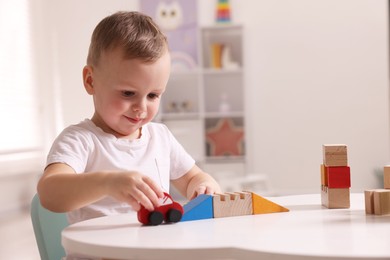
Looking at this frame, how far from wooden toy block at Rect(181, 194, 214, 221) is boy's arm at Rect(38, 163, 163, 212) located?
67mm

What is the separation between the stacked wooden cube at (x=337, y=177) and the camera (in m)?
1.05

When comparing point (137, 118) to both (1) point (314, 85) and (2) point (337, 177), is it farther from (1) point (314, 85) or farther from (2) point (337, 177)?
(1) point (314, 85)

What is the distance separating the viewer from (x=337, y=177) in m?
1.05

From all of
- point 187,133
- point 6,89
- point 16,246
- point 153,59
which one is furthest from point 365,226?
point 187,133

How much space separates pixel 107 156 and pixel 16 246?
2.07 meters

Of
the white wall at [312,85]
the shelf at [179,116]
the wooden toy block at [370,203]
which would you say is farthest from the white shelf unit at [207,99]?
the wooden toy block at [370,203]

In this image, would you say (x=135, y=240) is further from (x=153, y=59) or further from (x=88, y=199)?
(x=153, y=59)

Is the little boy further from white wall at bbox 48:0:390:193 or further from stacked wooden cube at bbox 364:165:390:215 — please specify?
white wall at bbox 48:0:390:193

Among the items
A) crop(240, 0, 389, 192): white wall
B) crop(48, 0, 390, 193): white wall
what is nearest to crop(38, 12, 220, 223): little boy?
crop(48, 0, 390, 193): white wall

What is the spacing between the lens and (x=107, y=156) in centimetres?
117

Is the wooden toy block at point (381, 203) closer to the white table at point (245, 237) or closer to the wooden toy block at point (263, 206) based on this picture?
the white table at point (245, 237)

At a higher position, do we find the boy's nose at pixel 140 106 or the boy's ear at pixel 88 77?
the boy's ear at pixel 88 77

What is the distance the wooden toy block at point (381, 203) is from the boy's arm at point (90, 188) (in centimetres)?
34

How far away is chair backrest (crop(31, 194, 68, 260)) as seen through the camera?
1232 mm
